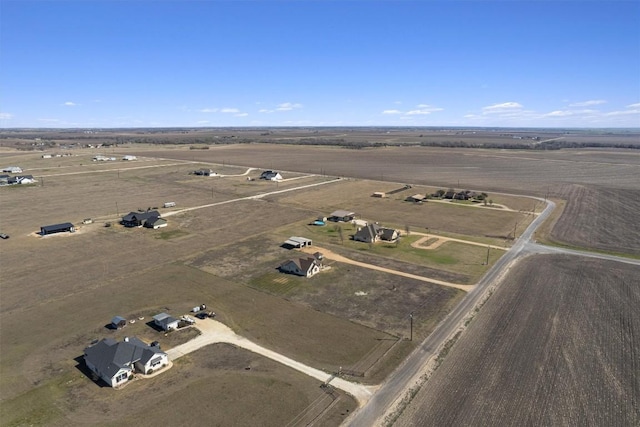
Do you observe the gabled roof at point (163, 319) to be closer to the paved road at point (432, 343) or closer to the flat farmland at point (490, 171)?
the paved road at point (432, 343)

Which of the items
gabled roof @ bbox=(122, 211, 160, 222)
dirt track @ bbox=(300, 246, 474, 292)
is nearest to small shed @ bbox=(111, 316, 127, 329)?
dirt track @ bbox=(300, 246, 474, 292)

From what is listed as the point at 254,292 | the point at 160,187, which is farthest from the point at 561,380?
the point at 160,187

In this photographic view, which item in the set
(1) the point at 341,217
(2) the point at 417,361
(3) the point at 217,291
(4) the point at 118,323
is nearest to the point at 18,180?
(1) the point at 341,217

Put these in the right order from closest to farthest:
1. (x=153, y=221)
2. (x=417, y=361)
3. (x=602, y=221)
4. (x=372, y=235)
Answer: (x=417, y=361)
(x=372, y=235)
(x=153, y=221)
(x=602, y=221)

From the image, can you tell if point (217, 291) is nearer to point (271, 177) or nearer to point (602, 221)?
point (602, 221)

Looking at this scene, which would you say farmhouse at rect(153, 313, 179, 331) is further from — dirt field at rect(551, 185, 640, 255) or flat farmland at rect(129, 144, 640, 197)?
flat farmland at rect(129, 144, 640, 197)

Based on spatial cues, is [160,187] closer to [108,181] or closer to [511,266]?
[108,181]
